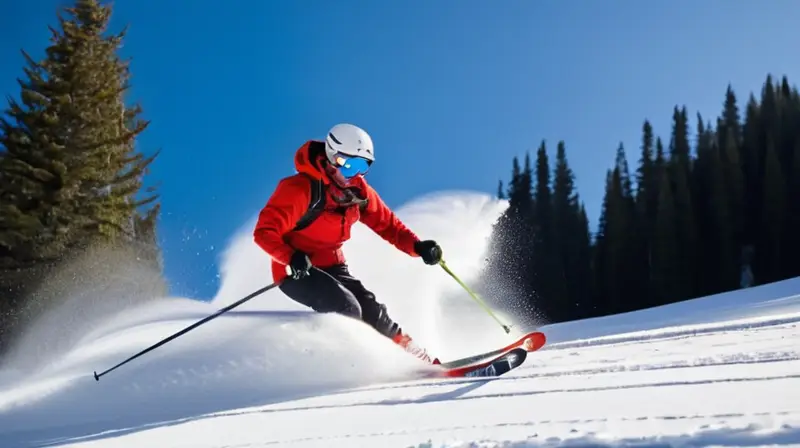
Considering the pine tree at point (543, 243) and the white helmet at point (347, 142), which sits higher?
the pine tree at point (543, 243)

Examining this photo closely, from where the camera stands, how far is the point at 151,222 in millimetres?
19312

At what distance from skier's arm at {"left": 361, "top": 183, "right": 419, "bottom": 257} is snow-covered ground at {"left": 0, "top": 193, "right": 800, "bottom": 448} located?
1116 millimetres

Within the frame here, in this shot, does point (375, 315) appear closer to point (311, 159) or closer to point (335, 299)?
point (335, 299)

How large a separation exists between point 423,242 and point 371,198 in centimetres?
63

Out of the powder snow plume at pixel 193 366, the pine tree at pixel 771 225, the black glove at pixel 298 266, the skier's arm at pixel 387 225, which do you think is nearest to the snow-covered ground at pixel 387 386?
the powder snow plume at pixel 193 366

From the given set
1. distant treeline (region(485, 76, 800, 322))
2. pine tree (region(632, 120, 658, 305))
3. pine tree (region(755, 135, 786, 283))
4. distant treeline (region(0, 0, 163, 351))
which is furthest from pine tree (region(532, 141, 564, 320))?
distant treeline (region(0, 0, 163, 351))

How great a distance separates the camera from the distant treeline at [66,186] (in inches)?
509

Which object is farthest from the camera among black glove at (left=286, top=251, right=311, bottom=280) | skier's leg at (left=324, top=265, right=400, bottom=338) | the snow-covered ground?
skier's leg at (left=324, top=265, right=400, bottom=338)

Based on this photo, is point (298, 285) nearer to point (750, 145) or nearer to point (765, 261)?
point (765, 261)

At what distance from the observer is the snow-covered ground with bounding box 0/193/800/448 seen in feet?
7.65

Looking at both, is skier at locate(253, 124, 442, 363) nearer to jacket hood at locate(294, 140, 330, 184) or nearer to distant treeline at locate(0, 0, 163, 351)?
jacket hood at locate(294, 140, 330, 184)

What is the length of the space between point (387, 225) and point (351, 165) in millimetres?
976

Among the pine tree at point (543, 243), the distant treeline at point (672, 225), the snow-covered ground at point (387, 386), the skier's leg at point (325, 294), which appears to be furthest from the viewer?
the pine tree at point (543, 243)

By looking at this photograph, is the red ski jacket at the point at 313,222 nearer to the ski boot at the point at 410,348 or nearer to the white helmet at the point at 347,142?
Answer: the white helmet at the point at 347,142
